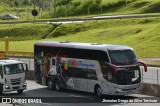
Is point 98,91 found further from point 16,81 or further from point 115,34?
point 115,34

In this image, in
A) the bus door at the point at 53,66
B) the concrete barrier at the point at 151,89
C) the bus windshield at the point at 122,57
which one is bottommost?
the concrete barrier at the point at 151,89

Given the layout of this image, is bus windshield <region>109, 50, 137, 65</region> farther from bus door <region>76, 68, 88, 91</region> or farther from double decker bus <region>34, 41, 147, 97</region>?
bus door <region>76, 68, 88, 91</region>

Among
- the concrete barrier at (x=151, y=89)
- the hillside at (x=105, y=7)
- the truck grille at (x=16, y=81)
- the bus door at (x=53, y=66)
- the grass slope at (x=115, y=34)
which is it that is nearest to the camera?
the concrete barrier at (x=151, y=89)

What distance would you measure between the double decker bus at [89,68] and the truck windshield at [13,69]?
283 centimetres

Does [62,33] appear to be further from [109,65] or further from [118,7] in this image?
[109,65]

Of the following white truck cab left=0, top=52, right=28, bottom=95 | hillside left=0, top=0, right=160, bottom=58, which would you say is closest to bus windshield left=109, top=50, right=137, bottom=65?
white truck cab left=0, top=52, right=28, bottom=95

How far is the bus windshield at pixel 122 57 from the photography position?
2728 centimetres

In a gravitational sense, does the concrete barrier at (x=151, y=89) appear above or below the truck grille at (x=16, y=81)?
below

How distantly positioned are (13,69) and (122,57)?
7024mm

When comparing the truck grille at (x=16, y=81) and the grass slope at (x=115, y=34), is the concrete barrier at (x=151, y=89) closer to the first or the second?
the truck grille at (x=16, y=81)

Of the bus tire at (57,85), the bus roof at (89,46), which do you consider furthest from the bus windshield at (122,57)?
the bus tire at (57,85)

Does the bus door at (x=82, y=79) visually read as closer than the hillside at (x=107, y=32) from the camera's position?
Yes

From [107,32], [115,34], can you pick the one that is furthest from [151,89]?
[107,32]

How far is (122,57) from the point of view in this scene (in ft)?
90.6
